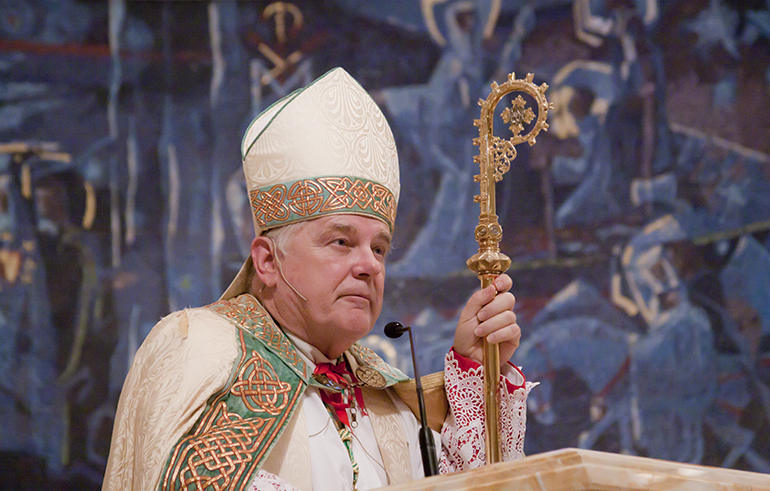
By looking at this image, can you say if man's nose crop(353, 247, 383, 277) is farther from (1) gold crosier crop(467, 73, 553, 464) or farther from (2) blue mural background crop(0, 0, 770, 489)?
(2) blue mural background crop(0, 0, 770, 489)

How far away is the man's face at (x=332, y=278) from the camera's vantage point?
253 centimetres

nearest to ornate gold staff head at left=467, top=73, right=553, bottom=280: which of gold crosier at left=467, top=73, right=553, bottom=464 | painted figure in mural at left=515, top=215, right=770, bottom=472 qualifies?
gold crosier at left=467, top=73, right=553, bottom=464

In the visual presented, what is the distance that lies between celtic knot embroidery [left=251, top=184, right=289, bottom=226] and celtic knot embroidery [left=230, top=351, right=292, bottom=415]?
51 cm

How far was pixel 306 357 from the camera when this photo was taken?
8.59ft

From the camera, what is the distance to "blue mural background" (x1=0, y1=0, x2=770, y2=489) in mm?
5379

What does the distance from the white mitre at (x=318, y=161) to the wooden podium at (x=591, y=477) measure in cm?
132

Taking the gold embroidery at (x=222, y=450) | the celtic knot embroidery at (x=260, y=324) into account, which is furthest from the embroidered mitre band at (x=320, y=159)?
the gold embroidery at (x=222, y=450)

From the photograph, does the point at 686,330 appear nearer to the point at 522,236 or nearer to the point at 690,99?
the point at 522,236

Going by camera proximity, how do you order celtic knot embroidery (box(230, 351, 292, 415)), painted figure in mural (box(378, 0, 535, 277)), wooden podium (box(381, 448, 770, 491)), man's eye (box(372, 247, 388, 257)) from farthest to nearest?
painted figure in mural (box(378, 0, 535, 277)), man's eye (box(372, 247, 388, 257)), celtic knot embroidery (box(230, 351, 292, 415)), wooden podium (box(381, 448, 770, 491))

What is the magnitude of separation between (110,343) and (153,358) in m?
3.26

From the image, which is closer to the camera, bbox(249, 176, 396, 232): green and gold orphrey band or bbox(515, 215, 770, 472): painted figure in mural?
bbox(249, 176, 396, 232): green and gold orphrey band

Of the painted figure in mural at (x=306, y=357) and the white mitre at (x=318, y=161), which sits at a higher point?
the white mitre at (x=318, y=161)

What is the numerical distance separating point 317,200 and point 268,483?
3.15ft

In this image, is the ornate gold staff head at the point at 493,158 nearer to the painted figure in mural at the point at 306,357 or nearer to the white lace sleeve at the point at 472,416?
the painted figure in mural at the point at 306,357
